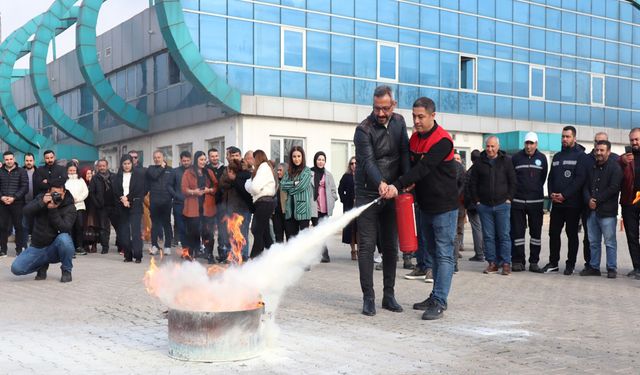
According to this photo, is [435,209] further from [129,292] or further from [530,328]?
[129,292]

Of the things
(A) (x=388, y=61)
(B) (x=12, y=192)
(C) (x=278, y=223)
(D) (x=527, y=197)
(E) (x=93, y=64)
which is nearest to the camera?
(D) (x=527, y=197)

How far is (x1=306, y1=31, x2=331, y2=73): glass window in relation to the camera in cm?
2914

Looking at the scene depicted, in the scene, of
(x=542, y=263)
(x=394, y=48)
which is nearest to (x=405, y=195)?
(x=542, y=263)

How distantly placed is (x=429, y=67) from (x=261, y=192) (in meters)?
23.0

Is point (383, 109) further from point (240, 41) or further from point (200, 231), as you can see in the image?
point (240, 41)

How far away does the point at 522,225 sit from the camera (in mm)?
11758

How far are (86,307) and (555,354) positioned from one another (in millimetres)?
5208

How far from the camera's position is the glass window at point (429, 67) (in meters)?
32.5

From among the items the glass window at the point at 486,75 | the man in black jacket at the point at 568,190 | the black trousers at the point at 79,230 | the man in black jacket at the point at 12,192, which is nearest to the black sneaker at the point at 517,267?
the man in black jacket at the point at 568,190

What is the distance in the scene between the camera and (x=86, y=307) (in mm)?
8195

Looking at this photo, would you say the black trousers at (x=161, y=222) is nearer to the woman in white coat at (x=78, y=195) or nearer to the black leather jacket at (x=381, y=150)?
the woman in white coat at (x=78, y=195)

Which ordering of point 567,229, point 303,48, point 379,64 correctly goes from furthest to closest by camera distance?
point 379,64 < point 303,48 < point 567,229

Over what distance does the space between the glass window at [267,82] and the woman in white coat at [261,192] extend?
16508mm

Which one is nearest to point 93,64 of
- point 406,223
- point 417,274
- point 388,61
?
point 388,61
